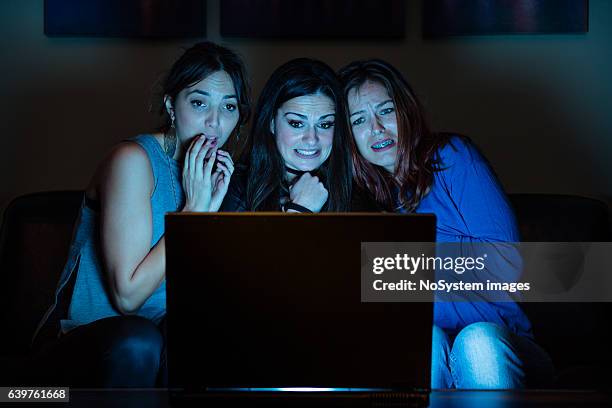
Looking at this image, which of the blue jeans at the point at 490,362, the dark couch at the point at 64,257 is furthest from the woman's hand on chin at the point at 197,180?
the blue jeans at the point at 490,362

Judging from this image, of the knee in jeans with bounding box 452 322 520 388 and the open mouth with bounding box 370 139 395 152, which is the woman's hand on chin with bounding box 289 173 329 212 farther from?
the knee in jeans with bounding box 452 322 520 388

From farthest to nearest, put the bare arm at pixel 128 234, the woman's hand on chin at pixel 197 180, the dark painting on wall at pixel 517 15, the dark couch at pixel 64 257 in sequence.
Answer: the dark painting on wall at pixel 517 15
the dark couch at pixel 64 257
the woman's hand on chin at pixel 197 180
the bare arm at pixel 128 234

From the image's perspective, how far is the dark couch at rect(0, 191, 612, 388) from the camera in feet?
6.27

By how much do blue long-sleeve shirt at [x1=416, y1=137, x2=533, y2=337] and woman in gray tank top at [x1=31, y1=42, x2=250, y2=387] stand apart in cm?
61

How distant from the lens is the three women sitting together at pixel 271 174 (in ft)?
5.31

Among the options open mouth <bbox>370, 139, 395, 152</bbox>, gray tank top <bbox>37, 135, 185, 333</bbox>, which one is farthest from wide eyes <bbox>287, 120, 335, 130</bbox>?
gray tank top <bbox>37, 135, 185, 333</bbox>

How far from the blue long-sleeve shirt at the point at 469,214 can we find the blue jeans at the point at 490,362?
8.1 inches

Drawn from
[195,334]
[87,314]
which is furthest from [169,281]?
[87,314]

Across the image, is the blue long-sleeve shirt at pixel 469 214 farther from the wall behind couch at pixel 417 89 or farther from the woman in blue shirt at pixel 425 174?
the wall behind couch at pixel 417 89

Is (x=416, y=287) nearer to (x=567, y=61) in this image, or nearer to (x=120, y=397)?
(x=120, y=397)

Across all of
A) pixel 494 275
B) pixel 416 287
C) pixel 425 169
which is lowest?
pixel 494 275

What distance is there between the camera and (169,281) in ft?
3.03

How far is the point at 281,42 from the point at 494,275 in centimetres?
109

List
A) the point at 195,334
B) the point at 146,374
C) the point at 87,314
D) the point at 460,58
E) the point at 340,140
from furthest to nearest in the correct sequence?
1. the point at 460,58
2. the point at 340,140
3. the point at 87,314
4. the point at 146,374
5. the point at 195,334
